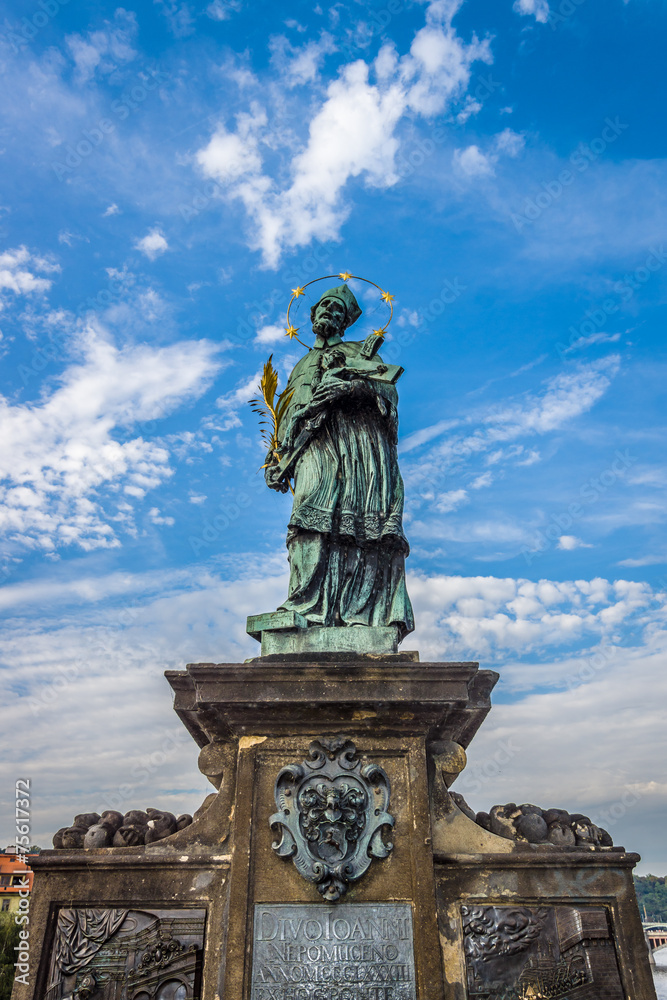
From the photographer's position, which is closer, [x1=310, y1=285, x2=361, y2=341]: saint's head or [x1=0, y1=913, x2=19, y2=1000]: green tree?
[x1=310, y1=285, x2=361, y2=341]: saint's head

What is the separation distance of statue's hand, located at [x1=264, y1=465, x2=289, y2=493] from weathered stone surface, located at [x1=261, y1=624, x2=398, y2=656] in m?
2.08

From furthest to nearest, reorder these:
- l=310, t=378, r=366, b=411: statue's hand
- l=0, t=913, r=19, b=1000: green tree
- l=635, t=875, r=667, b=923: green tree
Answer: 1. l=635, t=875, r=667, b=923: green tree
2. l=0, t=913, r=19, b=1000: green tree
3. l=310, t=378, r=366, b=411: statue's hand

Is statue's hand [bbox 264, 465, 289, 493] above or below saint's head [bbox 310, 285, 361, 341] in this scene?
below

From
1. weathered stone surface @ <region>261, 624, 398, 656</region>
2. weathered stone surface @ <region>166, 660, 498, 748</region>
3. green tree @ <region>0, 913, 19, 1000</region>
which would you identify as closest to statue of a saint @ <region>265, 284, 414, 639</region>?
weathered stone surface @ <region>261, 624, 398, 656</region>

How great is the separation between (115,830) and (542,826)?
11.0 feet

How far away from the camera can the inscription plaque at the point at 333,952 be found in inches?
185

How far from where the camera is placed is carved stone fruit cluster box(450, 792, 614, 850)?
17.8 feet

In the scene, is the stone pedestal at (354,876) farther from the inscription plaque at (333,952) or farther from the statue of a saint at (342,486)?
the statue of a saint at (342,486)

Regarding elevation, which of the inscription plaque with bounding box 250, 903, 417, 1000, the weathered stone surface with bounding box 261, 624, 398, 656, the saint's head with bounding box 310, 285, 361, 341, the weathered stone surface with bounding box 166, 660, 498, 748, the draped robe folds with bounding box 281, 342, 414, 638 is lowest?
the inscription plaque with bounding box 250, 903, 417, 1000

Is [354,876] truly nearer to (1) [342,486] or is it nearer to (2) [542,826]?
(2) [542,826]

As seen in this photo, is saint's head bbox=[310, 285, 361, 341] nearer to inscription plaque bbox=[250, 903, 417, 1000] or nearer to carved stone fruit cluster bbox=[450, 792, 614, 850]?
carved stone fruit cluster bbox=[450, 792, 614, 850]

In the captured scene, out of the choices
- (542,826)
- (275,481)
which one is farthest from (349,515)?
(542,826)

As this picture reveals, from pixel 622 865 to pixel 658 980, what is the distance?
122 cm

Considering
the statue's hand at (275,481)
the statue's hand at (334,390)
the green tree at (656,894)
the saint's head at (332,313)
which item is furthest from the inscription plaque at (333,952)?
the green tree at (656,894)
